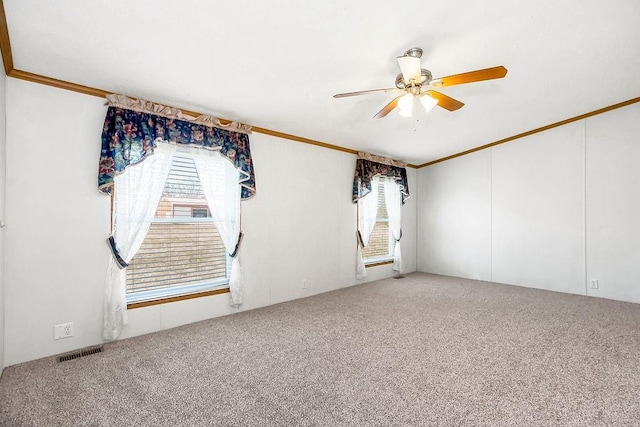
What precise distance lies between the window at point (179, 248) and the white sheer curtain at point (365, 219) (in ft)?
7.52

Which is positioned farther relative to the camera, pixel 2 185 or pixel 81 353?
pixel 81 353

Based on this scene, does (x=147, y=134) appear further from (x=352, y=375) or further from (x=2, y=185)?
(x=352, y=375)

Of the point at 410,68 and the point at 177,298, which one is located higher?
the point at 410,68

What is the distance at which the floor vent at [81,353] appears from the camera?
2.31 metres

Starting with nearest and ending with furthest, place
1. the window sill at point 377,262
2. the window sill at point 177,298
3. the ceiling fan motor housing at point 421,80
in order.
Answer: the ceiling fan motor housing at point 421,80, the window sill at point 177,298, the window sill at point 377,262

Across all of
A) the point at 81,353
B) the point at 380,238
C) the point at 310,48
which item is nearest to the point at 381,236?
the point at 380,238

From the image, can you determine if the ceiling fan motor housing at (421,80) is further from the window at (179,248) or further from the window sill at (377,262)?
the window sill at (377,262)

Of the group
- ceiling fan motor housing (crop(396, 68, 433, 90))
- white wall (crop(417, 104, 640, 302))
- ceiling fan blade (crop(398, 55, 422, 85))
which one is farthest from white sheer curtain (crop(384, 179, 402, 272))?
ceiling fan blade (crop(398, 55, 422, 85))

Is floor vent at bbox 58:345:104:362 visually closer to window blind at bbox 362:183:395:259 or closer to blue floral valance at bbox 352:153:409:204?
blue floral valance at bbox 352:153:409:204

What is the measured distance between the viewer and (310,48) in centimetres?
228

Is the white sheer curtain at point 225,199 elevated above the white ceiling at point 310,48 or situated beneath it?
situated beneath

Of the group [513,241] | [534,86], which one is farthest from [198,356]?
[513,241]

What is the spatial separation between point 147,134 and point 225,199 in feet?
3.32

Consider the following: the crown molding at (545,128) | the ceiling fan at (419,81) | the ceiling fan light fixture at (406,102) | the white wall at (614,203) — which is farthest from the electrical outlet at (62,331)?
the white wall at (614,203)
